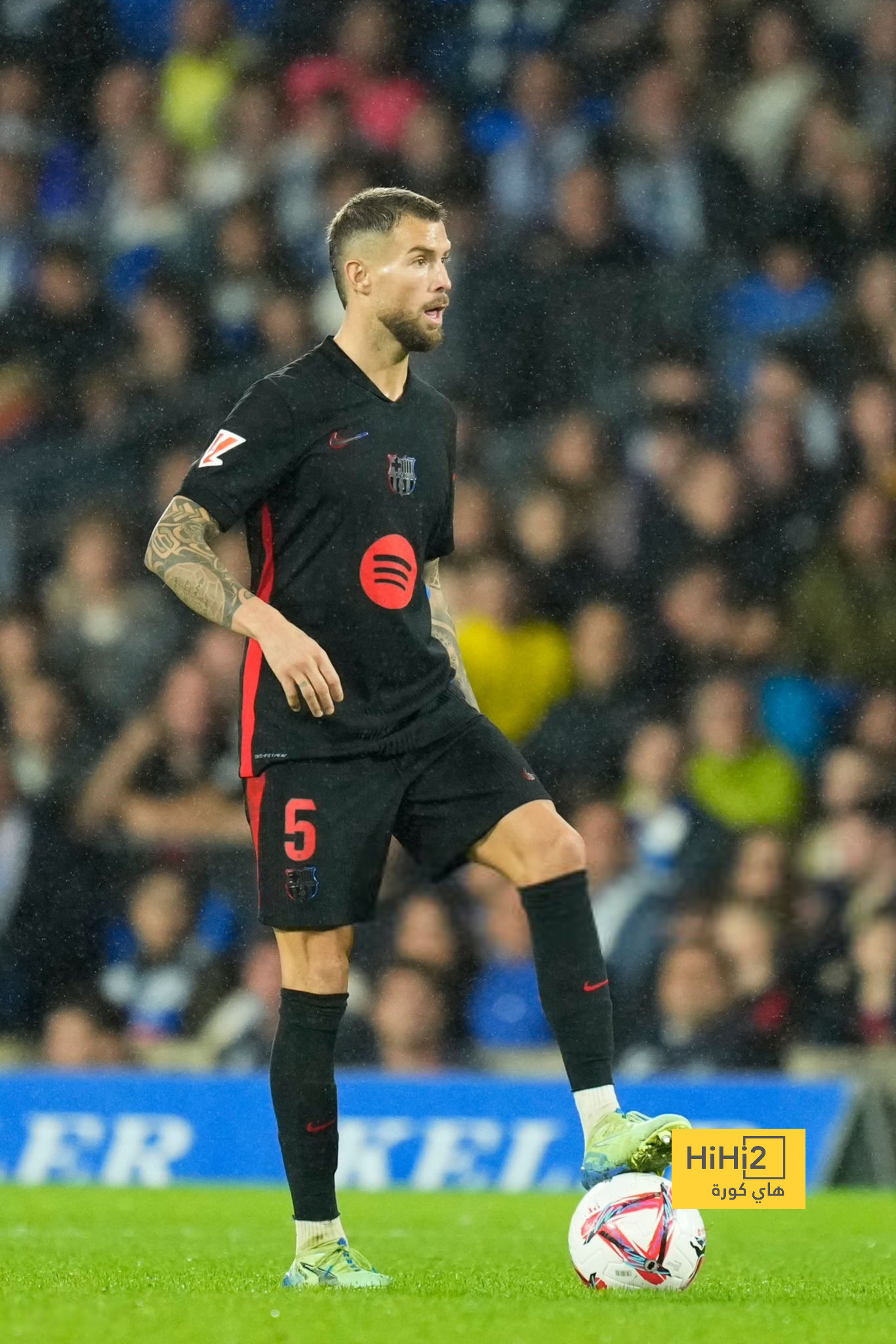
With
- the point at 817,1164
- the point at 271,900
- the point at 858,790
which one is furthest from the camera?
the point at 858,790

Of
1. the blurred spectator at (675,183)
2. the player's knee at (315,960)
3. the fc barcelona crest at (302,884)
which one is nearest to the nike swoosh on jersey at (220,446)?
the fc barcelona crest at (302,884)

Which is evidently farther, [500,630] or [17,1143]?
[500,630]

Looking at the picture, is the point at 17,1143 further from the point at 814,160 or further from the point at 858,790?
the point at 814,160

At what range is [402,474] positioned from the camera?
382 cm

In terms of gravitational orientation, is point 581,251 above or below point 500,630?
above

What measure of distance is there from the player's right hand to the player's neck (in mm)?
557

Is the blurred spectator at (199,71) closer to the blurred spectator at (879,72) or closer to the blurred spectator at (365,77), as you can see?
the blurred spectator at (365,77)

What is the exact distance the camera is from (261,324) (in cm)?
900

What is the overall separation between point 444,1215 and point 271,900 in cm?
227

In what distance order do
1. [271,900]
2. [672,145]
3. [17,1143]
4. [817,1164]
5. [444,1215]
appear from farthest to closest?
[672,145], [17,1143], [817,1164], [444,1215], [271,900]

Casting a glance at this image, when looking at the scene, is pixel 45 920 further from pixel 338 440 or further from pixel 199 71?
pixel 338 440

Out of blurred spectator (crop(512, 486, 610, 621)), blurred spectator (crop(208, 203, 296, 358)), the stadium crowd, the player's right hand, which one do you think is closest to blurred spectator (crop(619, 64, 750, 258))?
the stadium crowd

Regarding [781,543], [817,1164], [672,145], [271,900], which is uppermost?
[672,145]

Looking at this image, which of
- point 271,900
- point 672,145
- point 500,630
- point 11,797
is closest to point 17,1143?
point 11,797
